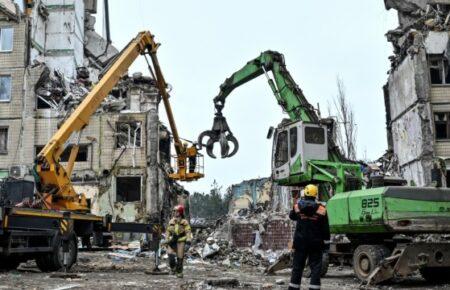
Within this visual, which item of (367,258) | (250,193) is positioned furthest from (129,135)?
(367,258)

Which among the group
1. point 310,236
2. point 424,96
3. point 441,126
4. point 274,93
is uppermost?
point 424,96

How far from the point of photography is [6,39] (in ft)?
101

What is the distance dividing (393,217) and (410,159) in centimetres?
1785

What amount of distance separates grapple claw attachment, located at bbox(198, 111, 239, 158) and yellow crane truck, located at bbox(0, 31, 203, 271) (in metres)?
3.33

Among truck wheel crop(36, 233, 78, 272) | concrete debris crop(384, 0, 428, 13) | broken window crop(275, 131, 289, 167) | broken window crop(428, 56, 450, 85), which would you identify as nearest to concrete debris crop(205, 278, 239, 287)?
truck wheel crop(36, 233, 78, 272)

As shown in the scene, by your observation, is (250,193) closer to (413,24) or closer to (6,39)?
(413,24)

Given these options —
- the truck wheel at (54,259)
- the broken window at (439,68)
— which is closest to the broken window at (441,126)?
the broken window at (439,68)

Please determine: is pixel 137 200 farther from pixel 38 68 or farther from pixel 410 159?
pixel 410 159

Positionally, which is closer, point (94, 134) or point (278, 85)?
point (278, 85)

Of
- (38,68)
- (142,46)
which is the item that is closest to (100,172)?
(38,68)

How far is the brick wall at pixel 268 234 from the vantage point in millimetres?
19906

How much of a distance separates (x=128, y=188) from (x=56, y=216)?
17814 mm

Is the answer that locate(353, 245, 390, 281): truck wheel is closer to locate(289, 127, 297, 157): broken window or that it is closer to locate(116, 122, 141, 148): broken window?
locate(289, 127, 297, 157): broken window

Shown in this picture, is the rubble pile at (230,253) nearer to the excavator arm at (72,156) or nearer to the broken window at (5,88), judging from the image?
the excavator arm at (72,156)
